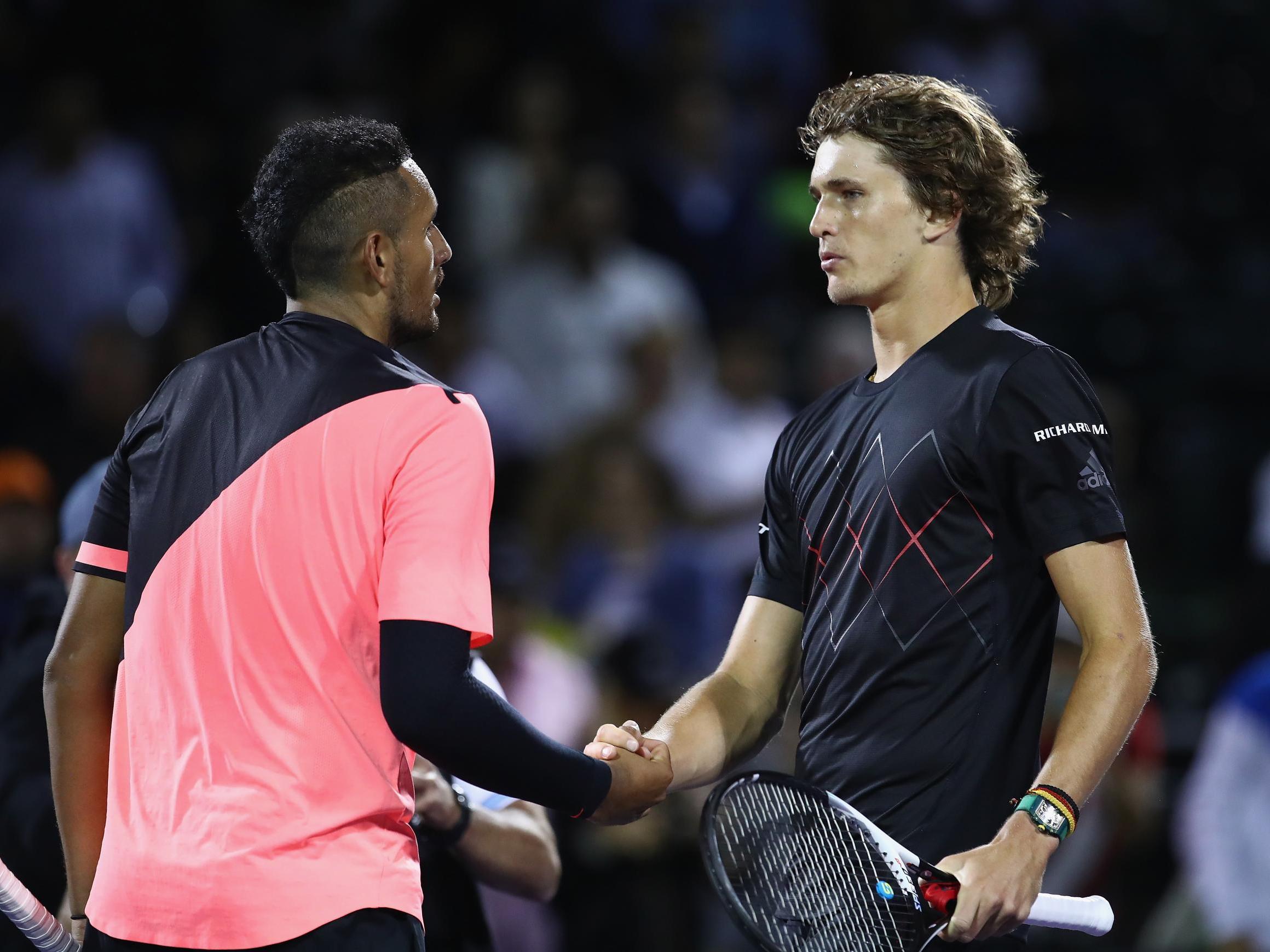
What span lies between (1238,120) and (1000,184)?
8.03 meters

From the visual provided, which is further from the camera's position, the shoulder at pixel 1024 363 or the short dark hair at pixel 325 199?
the shoulder at pixel 1024 363

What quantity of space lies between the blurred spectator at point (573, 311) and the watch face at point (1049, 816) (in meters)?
6.00

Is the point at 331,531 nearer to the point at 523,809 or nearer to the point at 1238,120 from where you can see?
the point at 523,809

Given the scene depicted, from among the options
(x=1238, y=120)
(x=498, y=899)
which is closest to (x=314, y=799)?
(x=498, y=899)

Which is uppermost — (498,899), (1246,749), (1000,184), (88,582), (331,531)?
(1000,184)

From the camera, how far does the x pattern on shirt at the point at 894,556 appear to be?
3.23m

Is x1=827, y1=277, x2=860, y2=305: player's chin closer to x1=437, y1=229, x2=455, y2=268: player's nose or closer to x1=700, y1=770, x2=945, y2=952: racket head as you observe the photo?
x1=437, y1=229, x2=455, y2=268: player's nose

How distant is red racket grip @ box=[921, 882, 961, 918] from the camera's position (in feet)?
9.36

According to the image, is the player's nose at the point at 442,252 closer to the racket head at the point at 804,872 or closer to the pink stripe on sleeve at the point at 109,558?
the pink stripe on sleeve at the point at 109,558

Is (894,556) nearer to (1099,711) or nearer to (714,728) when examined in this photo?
(1099,711)

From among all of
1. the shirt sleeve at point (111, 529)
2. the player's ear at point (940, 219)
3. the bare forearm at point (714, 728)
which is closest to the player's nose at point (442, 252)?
the shirt sleeve at point (111, 529)

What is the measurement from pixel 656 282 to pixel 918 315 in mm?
→ 5692

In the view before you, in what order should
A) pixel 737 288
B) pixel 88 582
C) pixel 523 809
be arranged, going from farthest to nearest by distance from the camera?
pixel 737 288 → pixel 523 809 → pixel 88 582

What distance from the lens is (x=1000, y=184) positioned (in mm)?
3516
